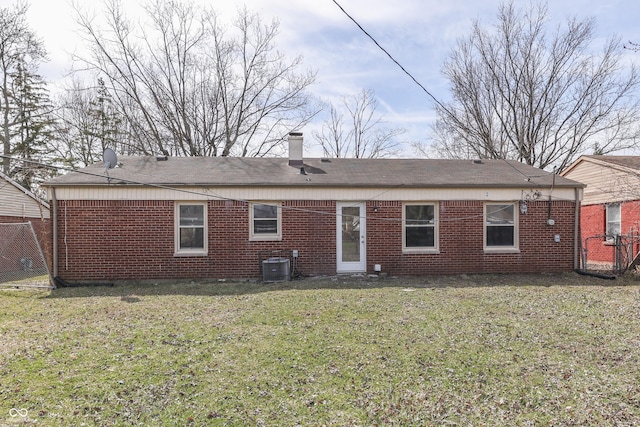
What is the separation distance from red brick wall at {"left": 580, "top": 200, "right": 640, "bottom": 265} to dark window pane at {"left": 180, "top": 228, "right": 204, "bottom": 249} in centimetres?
1293

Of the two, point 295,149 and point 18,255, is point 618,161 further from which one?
point 18,255

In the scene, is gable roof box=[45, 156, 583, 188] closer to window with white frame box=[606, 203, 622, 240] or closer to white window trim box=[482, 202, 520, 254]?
white window trim box=[482, 202, 520, 254]

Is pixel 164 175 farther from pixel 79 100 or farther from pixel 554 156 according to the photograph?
pixel 554 156

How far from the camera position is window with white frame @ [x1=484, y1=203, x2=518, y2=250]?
465 inches

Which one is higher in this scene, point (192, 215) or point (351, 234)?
point (192, 215)

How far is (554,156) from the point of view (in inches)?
944

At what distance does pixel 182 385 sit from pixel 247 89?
2281 cm

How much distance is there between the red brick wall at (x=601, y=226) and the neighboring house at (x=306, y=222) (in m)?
A: 4.11

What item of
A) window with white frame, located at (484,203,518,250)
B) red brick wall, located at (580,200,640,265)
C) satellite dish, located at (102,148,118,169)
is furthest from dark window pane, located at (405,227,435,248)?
satellite dish, located at (102,148,118,169)

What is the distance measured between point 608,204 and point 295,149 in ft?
41.9

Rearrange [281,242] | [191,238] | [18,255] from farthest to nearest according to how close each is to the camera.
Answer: [18,255] → [281,242] → [191,238]

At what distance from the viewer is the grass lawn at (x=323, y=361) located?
3482 mm

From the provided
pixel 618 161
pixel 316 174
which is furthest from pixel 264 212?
pixel 618 161

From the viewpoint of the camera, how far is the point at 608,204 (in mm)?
16094
